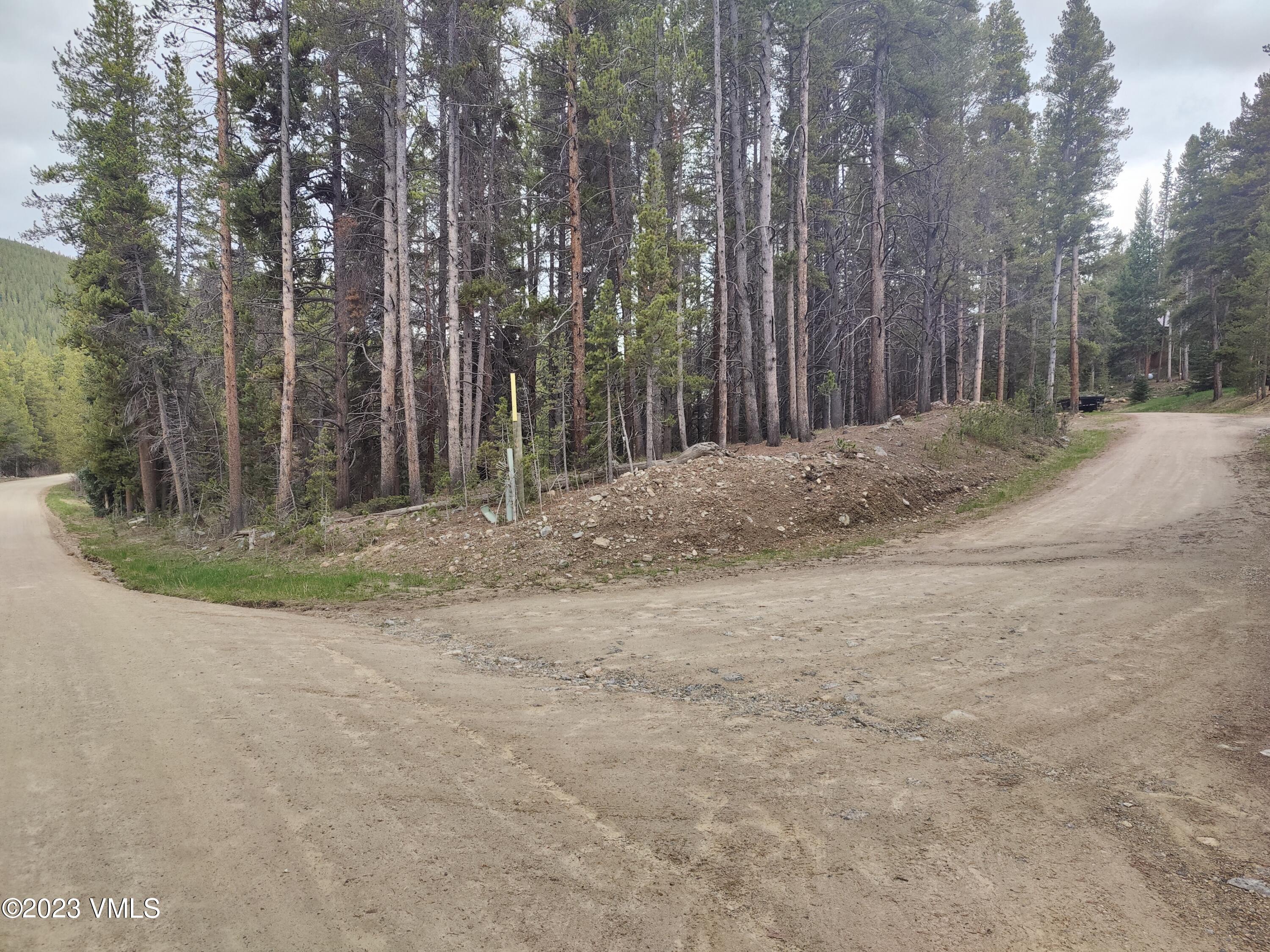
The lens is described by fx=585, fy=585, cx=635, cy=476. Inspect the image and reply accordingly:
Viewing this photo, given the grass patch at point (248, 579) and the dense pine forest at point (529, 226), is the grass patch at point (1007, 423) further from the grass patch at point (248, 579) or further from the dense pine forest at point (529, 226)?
the grass patch at point (248, 579)

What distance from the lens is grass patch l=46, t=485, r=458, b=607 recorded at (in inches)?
355

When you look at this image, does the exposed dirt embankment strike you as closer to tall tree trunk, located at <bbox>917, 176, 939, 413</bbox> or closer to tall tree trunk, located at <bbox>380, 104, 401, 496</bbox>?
tall tree trunk, located at <bbox>380, 104, 401, 496</bbox>

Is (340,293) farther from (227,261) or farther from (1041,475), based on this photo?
(1041,475)

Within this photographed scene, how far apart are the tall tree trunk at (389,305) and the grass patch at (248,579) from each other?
14.0 ft

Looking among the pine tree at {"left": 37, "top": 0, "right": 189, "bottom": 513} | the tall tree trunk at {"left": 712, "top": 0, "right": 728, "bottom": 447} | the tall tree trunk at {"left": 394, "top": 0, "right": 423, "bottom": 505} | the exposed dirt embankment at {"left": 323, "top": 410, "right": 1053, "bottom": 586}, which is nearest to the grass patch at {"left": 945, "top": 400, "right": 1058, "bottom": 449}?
the exposed dirt embankment at {"left": 323, "top": 410, "right": 1053, "bottom": 586}

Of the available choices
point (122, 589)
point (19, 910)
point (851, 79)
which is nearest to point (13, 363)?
point (122, 589)

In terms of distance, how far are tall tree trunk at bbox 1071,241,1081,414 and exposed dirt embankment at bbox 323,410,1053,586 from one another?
23.3 m

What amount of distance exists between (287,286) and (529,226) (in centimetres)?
904

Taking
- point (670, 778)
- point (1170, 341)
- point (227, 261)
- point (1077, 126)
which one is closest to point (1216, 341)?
point (1170, 341)

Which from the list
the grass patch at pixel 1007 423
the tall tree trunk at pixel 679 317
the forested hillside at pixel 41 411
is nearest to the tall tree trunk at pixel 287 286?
the tall tree trunk at pixel 679 317

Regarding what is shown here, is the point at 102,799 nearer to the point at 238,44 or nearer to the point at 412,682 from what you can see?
the point at 412,682

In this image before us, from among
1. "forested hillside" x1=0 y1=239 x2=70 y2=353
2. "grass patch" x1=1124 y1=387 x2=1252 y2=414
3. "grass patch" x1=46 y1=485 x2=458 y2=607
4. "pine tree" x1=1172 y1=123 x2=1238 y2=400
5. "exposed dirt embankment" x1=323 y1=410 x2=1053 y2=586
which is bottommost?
"grass patch" x1=46 y1=485 x2=458 y2=607

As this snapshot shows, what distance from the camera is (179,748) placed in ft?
11.9

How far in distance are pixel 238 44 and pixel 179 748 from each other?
60.5ft
